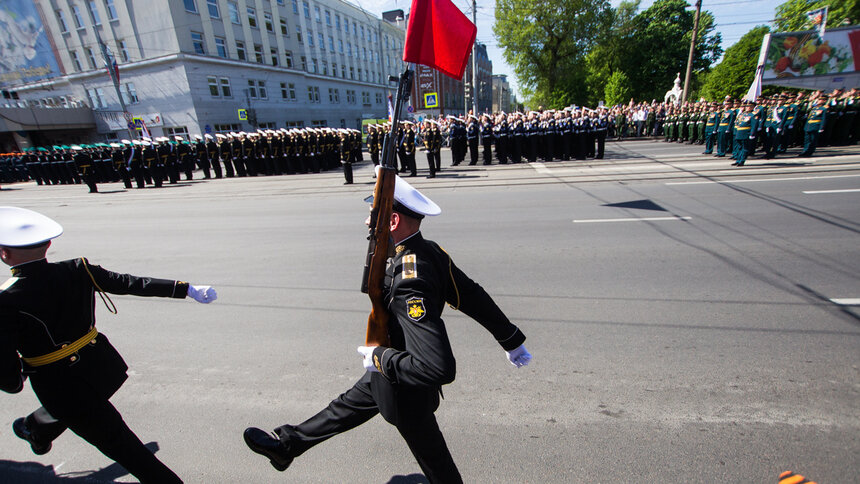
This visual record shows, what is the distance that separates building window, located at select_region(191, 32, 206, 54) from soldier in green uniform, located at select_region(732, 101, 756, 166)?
3306 cm

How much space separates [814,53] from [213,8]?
4037 centimetres

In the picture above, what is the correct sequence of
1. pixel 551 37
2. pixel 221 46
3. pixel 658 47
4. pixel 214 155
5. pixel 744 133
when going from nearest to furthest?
pixel 744 133
pixel 214 155
pixel 221 46
pixel 551 37
pixel 658 47

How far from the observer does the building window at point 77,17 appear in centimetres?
3016

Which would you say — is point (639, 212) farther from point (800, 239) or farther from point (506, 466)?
point (506, 466)

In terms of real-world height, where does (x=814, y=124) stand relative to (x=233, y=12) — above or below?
below

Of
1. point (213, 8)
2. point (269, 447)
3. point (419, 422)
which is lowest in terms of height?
point (269, 447)

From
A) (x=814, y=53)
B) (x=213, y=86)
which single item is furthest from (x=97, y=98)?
(x=814, y=53)

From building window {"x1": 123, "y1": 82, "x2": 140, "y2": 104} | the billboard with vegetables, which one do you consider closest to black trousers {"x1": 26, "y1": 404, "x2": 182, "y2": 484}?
the billboard with vegetables

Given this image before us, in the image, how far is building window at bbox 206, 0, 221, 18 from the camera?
3008 centimetres

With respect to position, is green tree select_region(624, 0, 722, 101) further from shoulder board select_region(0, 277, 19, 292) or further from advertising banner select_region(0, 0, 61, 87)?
advertising banner select_region(0, 0, 61, 87)

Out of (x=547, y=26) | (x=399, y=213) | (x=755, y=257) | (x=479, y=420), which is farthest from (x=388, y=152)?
(x=547, y=26)

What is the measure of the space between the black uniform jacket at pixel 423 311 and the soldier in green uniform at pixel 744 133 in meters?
12.9

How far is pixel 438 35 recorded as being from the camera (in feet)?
7.59

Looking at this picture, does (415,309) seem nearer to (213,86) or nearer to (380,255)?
(380,255)
